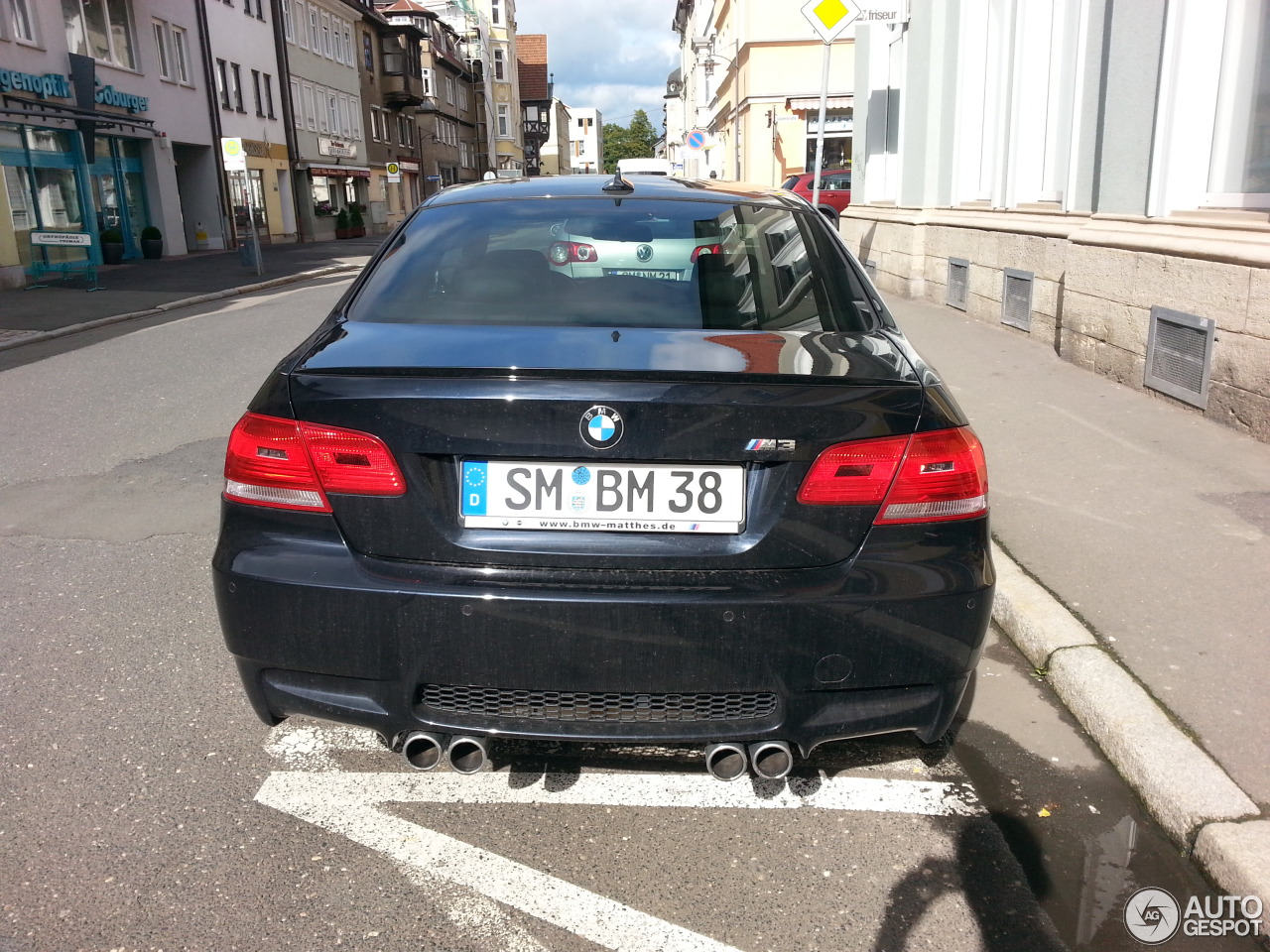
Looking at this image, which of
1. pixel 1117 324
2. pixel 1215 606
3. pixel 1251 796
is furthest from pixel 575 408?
pixel 1117 324

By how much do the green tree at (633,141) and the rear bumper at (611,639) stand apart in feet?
463

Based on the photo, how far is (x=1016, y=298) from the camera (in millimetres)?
10305

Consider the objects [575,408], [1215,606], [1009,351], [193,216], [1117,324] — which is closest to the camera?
[575,408]

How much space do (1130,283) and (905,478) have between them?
19.8 feet

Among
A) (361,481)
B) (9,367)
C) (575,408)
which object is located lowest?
(9,367)

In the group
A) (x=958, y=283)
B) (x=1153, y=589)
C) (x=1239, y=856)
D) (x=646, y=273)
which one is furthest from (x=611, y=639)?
(x=958, y=283)

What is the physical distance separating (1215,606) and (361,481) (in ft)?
10.3

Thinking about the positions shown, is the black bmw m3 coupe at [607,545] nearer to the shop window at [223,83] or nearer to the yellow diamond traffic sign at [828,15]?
the yellow diamond traffic sign at [828,15]

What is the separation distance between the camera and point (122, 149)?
2962cm

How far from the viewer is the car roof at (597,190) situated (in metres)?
3.69

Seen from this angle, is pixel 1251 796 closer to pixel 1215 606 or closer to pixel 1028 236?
pixel 1215 606

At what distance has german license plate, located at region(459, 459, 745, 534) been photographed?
95.4 inches

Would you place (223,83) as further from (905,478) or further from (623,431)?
(905,478)

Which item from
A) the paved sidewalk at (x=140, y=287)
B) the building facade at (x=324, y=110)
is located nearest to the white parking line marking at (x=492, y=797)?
the paved sidewalk at (x=140, y=287)
